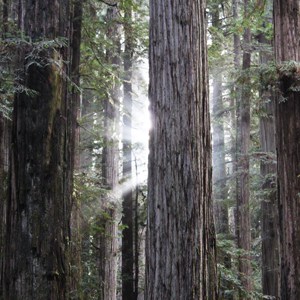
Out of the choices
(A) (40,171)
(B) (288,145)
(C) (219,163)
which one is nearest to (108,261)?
(B) (288,145)

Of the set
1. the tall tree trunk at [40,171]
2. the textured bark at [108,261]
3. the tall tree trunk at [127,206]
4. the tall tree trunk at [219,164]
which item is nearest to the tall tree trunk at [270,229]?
the tall tree trunk at [219,164]

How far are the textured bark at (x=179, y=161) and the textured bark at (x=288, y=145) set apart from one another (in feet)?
10.4

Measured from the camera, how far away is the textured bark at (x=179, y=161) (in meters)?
4.42

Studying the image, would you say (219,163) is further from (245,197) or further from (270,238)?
(245,197)

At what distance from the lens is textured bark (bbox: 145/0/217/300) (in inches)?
174

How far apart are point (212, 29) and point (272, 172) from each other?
18.5 feet

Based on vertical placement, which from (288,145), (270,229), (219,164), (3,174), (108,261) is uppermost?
(219,164)

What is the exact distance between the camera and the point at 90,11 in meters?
9.83

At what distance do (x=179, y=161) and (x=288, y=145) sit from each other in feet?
11.9

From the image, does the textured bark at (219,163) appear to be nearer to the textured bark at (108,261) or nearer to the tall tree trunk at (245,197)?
the tall tree trunk at (245,197)

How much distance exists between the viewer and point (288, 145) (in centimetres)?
748

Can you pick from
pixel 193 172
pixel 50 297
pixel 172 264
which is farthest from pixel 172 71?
pixel 50 297

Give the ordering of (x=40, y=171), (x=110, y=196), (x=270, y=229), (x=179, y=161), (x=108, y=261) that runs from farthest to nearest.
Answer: (x=108, y=261) → (x=270, y=229) → (x=110, y=196) → (x=40, y=171) → (x=179, y=161)

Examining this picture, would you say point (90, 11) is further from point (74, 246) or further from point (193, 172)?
point (193, 172)
